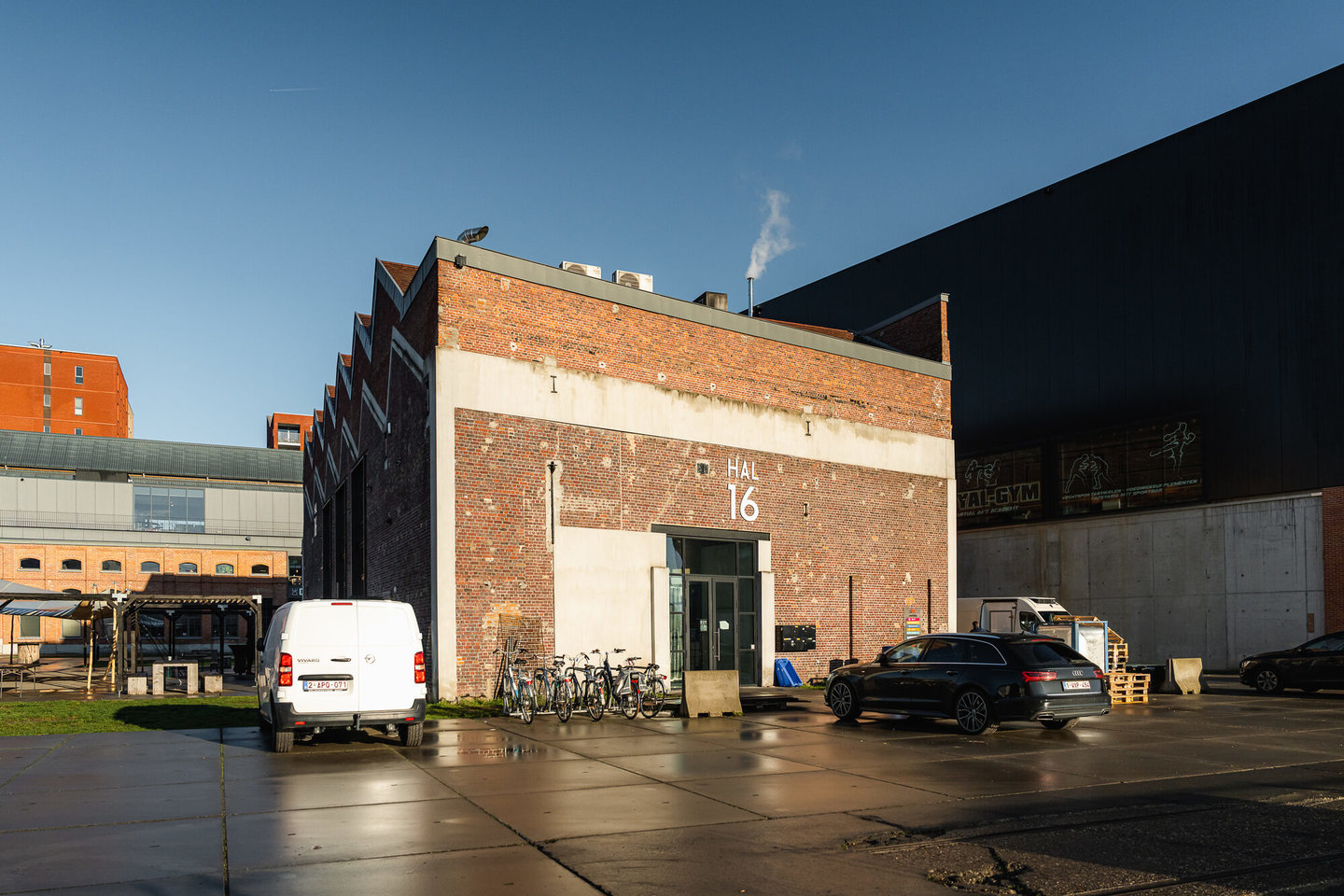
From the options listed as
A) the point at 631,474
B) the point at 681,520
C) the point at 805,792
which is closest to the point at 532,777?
the point at 805,792

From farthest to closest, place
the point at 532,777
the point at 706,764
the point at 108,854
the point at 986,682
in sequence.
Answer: the point at 986,682
the point at 706,764
the point at 532,777
the point at 108,854

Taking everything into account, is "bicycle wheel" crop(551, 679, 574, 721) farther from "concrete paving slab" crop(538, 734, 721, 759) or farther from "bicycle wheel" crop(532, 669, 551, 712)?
"concrete paving slab" crop(538, 734, 721, 759)

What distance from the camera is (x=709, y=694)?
1872 centimetres

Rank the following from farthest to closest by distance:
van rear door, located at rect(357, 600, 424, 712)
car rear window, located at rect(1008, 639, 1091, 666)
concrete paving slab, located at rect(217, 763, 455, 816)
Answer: car rear window, located at rect(1008, 639, 1091, 666)
van rear door, located at rect(357, 600, 424, 712)
concrete paving slab, located at rect(217, 763, 455, 816)

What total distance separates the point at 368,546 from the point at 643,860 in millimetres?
21948

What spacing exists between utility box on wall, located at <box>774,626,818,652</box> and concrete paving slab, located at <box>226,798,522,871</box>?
16.2 metres

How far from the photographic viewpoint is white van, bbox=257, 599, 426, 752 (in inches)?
535

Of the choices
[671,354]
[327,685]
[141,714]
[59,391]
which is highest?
[59,391]

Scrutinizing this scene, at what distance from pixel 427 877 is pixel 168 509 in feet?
228

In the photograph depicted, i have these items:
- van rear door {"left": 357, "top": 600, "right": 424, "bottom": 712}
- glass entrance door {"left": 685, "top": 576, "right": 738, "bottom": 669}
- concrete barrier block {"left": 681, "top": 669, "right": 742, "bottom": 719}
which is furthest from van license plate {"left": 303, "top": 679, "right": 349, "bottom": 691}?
glass entrance door {"left": 685, "top": 576, "right": 738, "bottom": 669}

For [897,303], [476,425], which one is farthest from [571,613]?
[897,303]

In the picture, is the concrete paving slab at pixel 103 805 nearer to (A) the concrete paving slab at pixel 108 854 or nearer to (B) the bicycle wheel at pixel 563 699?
(A) the concrete paving slab at pixel 108 854

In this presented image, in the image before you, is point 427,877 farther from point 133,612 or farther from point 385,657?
point 133,612

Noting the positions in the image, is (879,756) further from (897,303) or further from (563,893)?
(897,303)
